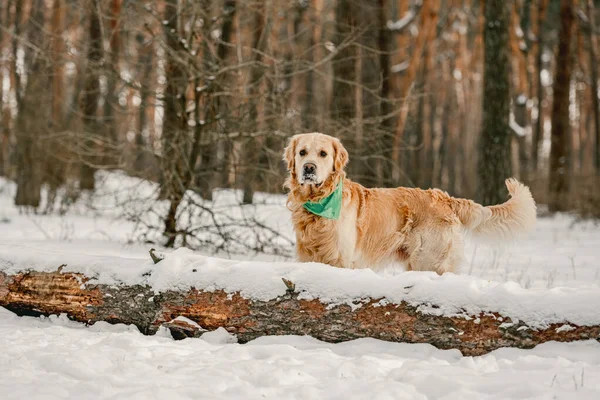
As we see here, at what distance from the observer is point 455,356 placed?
3232 millimetres

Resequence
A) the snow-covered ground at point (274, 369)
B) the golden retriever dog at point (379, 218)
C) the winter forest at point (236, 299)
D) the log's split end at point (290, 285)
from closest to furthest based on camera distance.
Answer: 1. the snow-covered ground at point (274, 369)
2. the winter forest at point (236, 299)
3. the log's split end at point (290, 285)
4. the golden retriever dog at point (379, 218)

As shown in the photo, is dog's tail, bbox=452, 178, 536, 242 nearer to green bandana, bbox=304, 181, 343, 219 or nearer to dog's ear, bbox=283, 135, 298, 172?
green bandana, bbox=304, 181, 343, 219

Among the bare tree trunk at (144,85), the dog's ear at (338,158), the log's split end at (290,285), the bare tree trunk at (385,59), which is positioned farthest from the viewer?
the bare tree trunk at (385,59)

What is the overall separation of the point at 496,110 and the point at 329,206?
4.92 meters

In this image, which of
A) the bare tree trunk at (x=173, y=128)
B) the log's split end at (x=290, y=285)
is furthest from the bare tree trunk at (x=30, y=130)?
the log's split end at (x=290, y=285)

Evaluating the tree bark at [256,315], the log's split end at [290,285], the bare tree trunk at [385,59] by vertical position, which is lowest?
the tree bark at [256,315]

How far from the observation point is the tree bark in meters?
3.23

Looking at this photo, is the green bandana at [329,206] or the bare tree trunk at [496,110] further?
the bare tree trunk at [496,110]

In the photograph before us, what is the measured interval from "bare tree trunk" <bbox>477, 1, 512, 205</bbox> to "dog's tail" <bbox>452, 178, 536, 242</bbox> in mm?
3451

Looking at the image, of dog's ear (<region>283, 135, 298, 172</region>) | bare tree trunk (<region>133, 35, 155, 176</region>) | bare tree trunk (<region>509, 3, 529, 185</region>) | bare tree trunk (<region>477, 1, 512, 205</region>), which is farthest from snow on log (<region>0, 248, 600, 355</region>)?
bare tree trunk (<region>509, 3, 529, 185</region>)

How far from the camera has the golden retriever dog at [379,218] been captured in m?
4.72

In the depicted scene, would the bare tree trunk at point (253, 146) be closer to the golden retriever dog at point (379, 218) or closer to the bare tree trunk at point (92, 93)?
the golden retriever dog at point (379, 218)

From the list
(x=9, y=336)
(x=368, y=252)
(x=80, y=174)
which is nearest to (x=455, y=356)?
(x=368, y=252)

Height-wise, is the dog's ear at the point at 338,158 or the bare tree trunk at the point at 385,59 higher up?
the bare tree trunk at the point at 385,59
